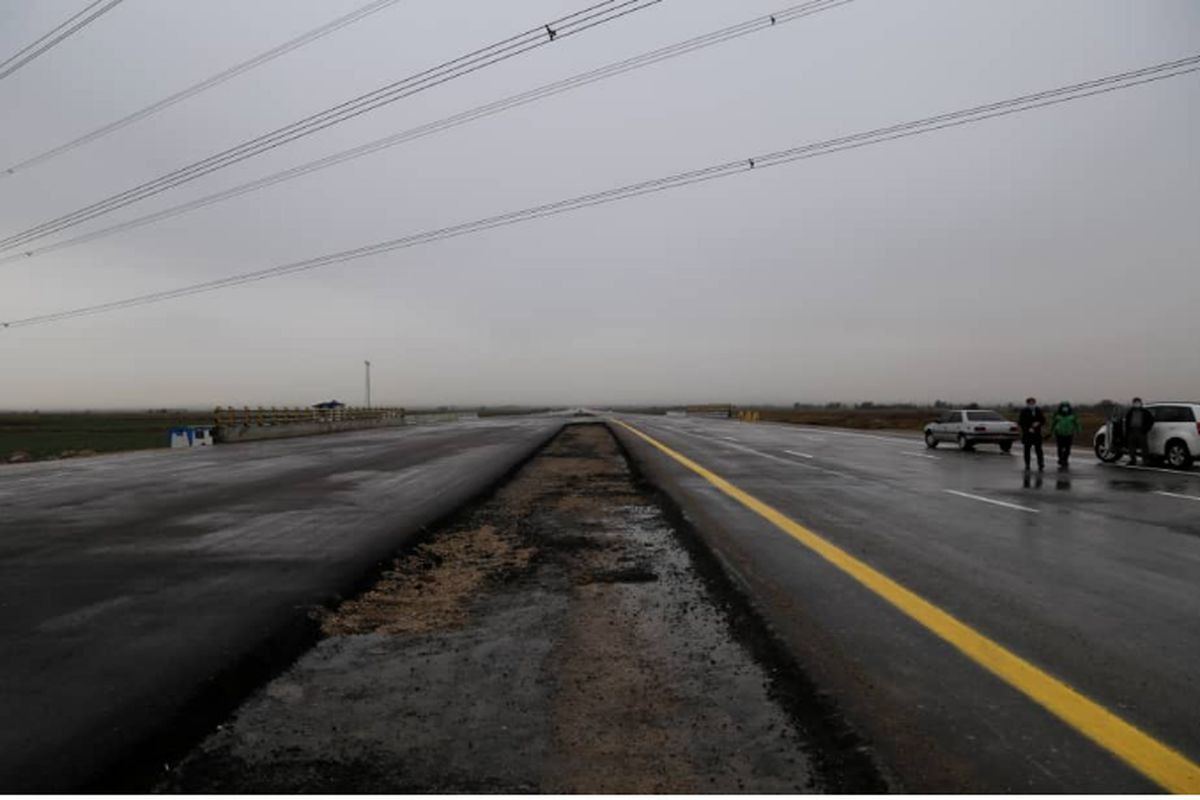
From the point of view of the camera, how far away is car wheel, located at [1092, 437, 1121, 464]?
20484mm

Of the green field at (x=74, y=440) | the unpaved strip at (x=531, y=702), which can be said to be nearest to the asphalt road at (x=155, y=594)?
the unpaved strip at (x=531, y=702)

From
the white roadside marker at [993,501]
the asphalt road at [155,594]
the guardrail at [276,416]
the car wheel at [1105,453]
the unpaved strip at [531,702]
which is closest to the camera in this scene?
the unpaved strip at [531,702]

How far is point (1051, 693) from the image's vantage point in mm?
4105

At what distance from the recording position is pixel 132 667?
15.6 feet

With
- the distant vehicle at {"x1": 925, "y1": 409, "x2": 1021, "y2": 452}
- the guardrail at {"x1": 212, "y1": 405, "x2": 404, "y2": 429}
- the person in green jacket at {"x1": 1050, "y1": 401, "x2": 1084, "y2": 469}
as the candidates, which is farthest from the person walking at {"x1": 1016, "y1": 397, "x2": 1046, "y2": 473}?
the guardrail at {"x1": 212, "y1": 405, "x2": 404, "y2": 429}

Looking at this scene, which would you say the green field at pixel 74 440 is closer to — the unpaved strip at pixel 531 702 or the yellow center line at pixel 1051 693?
the unpaved strip at pixel 531 702

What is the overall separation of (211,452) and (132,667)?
25928 mm

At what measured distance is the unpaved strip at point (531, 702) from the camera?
326 cm

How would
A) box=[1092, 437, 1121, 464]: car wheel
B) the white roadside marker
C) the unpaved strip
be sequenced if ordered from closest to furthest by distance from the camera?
the unpaved strip < the white roadside marker < box=[1092, 437, 1121, 464]: car wheel

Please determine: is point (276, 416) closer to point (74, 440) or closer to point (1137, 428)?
point (74, 440)

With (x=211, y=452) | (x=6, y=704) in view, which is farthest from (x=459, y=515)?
(x=211, y=452)

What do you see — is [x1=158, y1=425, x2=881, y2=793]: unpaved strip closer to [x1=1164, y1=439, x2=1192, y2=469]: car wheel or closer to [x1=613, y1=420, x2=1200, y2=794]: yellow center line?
[x1=613, y1=420, x2=1200, y2=794]: yellow center line

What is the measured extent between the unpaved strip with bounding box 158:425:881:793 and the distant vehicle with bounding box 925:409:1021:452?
22.7 m

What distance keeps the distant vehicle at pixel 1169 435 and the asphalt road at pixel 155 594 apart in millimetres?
17115
